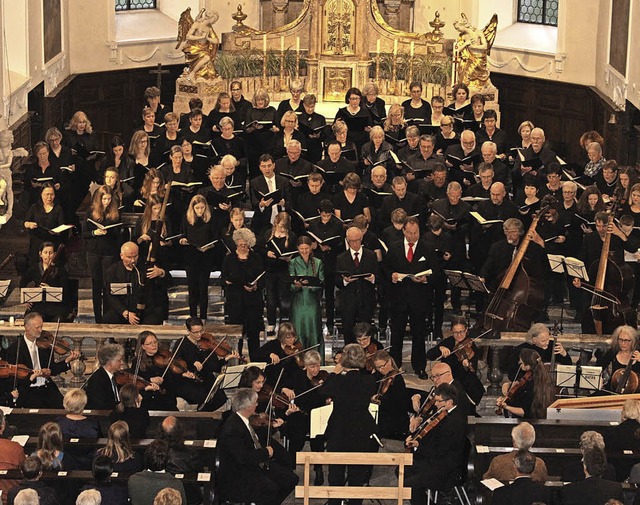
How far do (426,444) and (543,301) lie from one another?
3.04 meters

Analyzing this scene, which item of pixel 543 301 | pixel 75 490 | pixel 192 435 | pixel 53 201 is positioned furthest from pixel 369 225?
pixel 75 490

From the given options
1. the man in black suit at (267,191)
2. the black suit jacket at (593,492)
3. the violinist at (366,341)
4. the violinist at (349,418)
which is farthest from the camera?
the man in black suit at (267,191)

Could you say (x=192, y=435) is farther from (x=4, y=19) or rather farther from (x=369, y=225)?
(x=4, y=19)

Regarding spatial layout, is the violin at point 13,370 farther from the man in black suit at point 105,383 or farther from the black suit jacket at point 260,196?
the black suit jacket at point 260,196

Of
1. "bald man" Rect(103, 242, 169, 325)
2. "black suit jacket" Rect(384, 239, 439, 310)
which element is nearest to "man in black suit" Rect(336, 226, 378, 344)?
"black suit jacket" Rect(384, 239, 439, 310)

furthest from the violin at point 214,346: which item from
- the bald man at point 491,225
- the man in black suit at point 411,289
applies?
the bald man at point 491,225

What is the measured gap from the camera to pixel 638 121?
59.4ft

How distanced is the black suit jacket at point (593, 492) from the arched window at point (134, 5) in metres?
14.2

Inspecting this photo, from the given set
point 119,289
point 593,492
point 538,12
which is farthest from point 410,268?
point 538,12

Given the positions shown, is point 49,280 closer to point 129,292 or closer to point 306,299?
point 129,292

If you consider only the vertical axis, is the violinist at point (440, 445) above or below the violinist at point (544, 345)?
below

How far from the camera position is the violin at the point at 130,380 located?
11.3 metres

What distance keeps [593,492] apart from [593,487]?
3cm

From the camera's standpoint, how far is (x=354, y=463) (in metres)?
9.96
